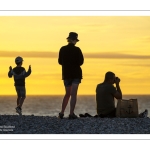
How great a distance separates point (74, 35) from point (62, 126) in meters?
2.28

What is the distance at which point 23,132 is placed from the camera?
11.8 meters

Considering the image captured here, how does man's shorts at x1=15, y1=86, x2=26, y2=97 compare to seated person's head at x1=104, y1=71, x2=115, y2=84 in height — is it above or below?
below

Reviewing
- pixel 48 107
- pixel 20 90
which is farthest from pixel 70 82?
pixel 48 107

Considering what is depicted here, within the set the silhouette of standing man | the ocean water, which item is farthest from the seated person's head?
the ocean water

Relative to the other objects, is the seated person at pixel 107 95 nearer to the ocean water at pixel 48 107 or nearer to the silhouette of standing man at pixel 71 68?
the silhouette of standing man at pixel 71 68

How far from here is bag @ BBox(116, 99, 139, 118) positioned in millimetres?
13336

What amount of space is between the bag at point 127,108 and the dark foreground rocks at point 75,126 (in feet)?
1.50

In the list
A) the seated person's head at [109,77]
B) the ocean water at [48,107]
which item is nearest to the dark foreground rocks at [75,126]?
the seated person's head at [109,77]

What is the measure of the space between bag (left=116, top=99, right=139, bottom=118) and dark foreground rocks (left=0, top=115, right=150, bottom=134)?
456 mm

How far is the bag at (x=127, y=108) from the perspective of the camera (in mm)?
13336

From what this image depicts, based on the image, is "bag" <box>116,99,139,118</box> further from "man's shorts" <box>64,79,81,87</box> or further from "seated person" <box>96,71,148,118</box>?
"man's shorts" <box>64,79,81,87</box>
